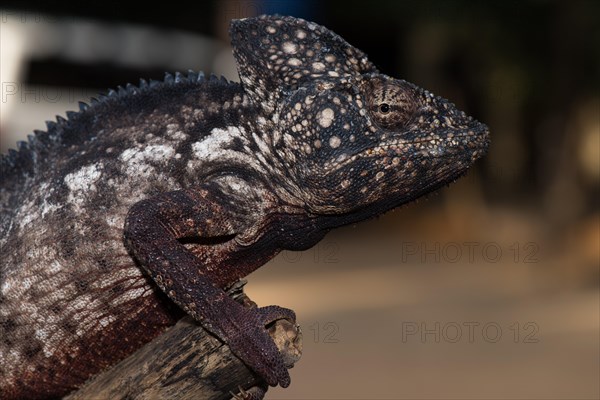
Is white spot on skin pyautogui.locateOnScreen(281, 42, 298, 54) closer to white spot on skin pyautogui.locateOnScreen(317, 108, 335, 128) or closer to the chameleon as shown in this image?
the chameleon

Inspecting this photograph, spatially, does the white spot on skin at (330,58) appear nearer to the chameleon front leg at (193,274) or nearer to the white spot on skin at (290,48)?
the white spot on skin at (290,48)

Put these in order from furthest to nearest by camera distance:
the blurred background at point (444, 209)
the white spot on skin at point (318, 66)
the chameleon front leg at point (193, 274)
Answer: the blurred background at point (444, 209)
the white spot on skin at point (318, 66)
the chameleon front leg at point (193, 274)

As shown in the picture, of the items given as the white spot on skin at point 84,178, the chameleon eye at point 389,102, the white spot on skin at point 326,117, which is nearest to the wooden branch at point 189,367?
the white spot on skin at point 84,178

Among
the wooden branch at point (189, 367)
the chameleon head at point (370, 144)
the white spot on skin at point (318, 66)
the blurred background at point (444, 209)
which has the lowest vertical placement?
the blurred background at point (444, 209)

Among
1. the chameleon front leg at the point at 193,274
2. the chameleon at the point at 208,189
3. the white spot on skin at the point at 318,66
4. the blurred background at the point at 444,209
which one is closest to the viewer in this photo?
the chameleon front leg at the point at 193,274

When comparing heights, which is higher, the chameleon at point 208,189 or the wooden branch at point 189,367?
the chameleon at point 208,189

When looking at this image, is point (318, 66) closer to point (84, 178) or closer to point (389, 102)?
point (389, 102)

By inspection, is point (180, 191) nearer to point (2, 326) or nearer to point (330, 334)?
point (2, 326)
